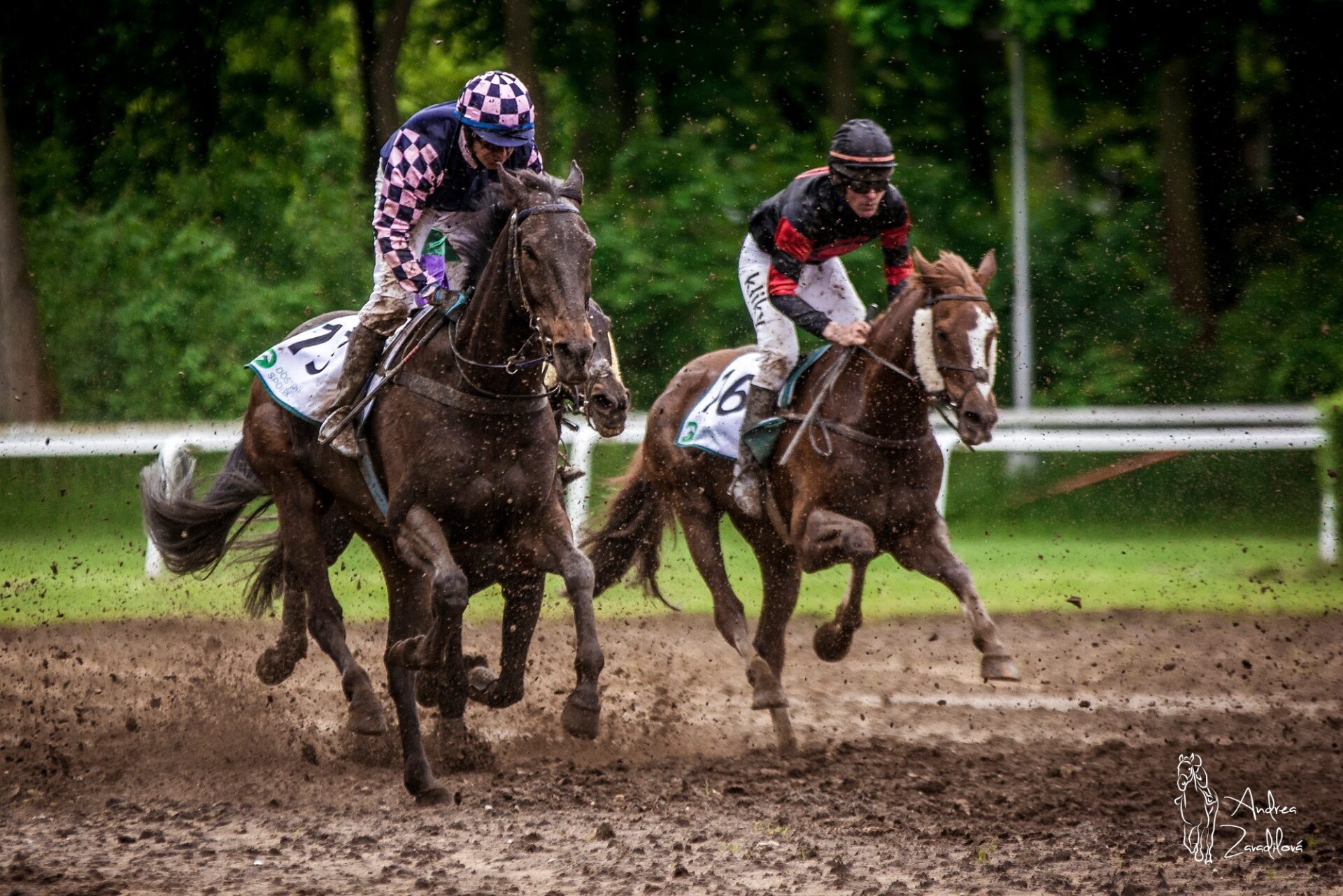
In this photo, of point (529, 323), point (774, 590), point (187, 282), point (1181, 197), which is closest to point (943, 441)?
point (774, 590)

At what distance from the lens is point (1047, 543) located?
1189cm

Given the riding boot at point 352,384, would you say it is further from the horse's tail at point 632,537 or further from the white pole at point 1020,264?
the white pole at point 1020,264

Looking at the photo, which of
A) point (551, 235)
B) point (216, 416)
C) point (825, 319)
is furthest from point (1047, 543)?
point (551, 235)

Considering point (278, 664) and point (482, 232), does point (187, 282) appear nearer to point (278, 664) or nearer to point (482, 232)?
point (278, 664)

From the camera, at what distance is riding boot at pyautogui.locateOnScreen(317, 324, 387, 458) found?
585cm

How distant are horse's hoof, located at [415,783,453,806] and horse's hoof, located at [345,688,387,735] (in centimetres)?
35

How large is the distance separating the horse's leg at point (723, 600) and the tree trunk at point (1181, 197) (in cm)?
882

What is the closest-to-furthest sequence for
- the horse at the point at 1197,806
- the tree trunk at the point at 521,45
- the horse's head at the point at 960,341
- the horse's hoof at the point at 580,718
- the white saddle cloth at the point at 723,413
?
the horse at the point at 1197,806, the horse's hoof at the point at 580,718, the horse's head at the point at 960,341, the white saddle cloth at the point at 723,413, the tree trunk at the point at 521,45

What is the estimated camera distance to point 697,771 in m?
6.08

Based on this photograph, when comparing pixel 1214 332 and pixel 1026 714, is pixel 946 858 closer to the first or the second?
pixel 1026 714

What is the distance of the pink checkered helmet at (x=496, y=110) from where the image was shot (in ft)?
17.6

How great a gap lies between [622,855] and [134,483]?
7933 millimetres

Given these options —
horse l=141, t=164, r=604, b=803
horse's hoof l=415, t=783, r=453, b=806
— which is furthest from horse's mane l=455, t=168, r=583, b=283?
horse's hoof l=415, t=783, r=453, b=806

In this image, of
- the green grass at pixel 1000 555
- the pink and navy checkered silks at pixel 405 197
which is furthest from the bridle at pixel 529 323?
the green grass at pixel 1000 555
